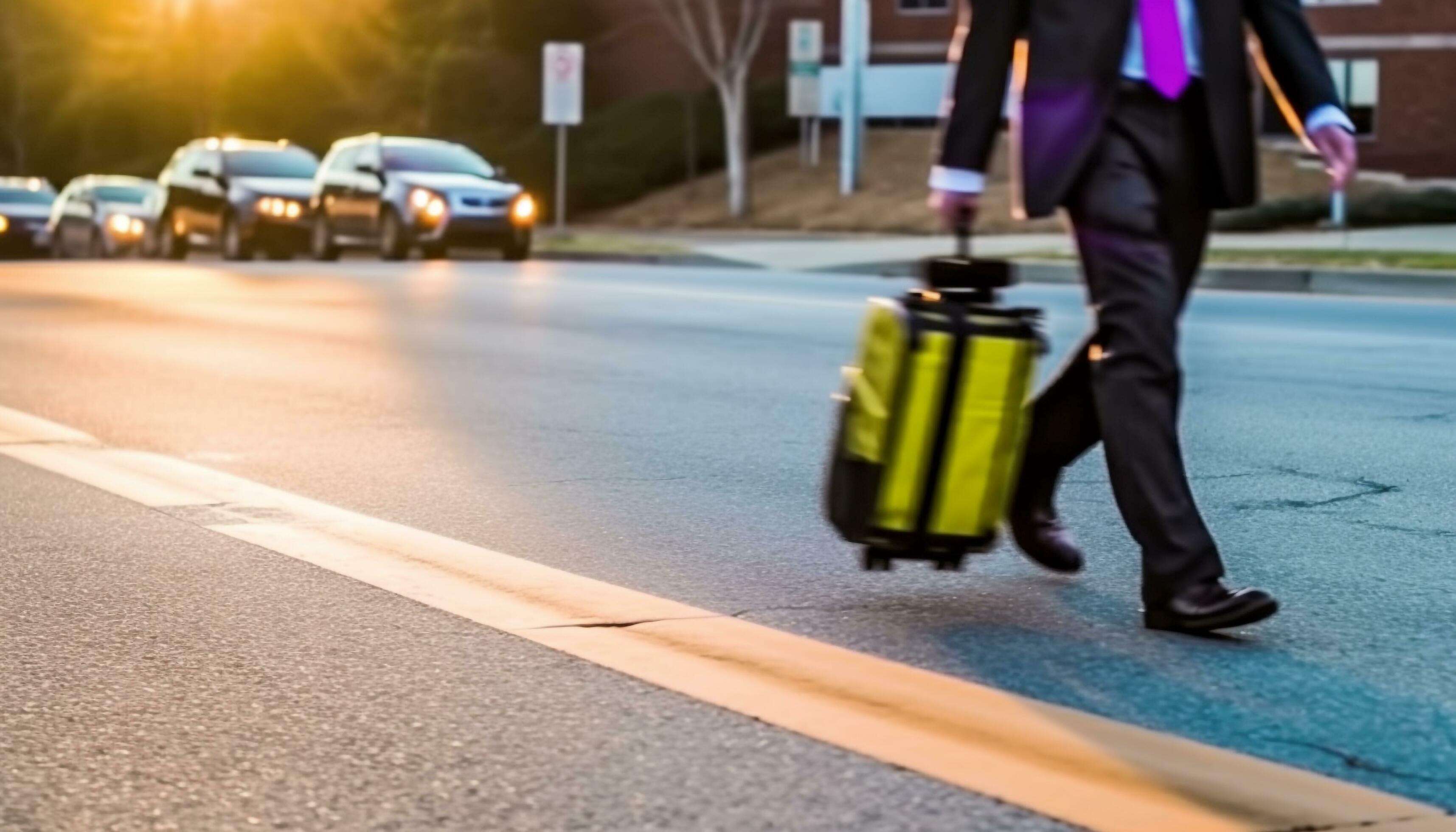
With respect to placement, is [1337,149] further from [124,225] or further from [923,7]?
[923,7]

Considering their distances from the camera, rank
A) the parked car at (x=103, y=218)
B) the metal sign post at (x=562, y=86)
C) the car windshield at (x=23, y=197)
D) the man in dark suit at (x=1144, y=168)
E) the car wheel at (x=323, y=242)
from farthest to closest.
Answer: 1. the car windshield at (x=23, y=197)
2. the parked car at (x=103, y=218)
3. the metal sign post at (x=562, y=86)
4. the car wheel at (x=323, y=242)
5. the man in dark suit at (x=1144, y=168)

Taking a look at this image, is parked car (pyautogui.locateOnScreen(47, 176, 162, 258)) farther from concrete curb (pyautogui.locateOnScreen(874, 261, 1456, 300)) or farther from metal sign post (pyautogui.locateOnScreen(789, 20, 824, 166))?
concrete curb (pyautogui.locateOnScreen(874, 261, 1456, 300))

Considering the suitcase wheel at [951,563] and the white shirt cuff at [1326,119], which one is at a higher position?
the white shirt cuff at [1326,119]

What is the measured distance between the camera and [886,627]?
498cm

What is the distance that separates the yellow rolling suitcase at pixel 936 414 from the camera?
4895 mm

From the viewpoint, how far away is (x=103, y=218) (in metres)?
35.9

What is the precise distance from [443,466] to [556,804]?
438 cm

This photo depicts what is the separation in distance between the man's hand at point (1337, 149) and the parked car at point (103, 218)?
101ft

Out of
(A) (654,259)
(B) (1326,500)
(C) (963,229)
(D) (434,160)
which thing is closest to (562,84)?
(D) (434,160)

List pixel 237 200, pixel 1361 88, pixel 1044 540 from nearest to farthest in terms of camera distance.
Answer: pixel 1044 540
pixel 237 200
pixel 1361 88

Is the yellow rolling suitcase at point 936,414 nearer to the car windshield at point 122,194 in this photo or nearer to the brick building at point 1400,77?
the car windshield at point 122,194

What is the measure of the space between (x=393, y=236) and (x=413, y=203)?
51 cm

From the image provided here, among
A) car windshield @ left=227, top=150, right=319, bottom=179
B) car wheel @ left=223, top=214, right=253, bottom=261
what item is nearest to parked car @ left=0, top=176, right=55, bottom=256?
car windshield @ left=227, top=150, right=319, bottom=179

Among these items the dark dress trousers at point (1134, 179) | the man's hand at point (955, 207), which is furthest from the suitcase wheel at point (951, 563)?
the man's hand at point (955, 207)
